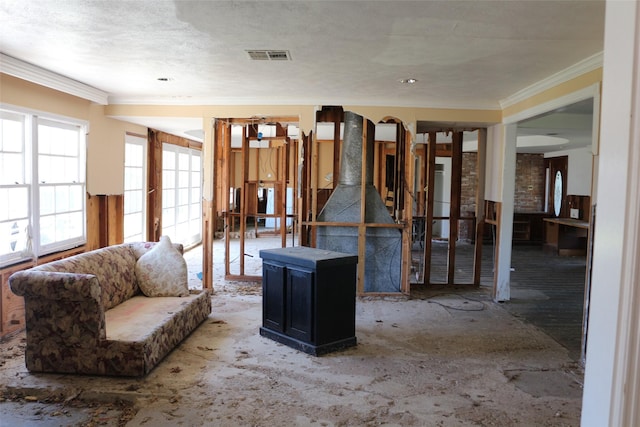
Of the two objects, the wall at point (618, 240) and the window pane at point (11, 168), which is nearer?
the wall at point (618, 240)

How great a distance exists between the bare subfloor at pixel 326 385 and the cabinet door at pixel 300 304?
172mm

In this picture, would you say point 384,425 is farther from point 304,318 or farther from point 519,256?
point 519,256

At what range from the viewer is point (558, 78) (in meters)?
4.34

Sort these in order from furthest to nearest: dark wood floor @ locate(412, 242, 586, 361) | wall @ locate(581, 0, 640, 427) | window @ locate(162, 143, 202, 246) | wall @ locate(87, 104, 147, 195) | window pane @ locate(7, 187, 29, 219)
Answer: window @ locate(162, 143, 202, 246)
wall @ locate(87, 104, 147, 195)
dark wood floor @ locate(412, 242, 586, 361)
window pane @ locate(7, 187, 29, 219)
wall @ locate(581, 0, 640, 427)

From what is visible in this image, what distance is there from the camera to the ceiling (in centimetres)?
282

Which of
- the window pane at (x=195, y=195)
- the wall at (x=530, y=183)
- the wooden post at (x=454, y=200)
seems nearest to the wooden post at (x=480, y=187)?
the wooden post at (x=454, y=200)

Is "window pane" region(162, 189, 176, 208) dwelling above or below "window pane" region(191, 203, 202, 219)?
above

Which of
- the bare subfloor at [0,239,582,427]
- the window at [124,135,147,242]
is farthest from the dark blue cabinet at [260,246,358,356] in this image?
the window at [124,135,147,242]

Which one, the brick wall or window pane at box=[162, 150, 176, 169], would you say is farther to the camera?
the brick wall

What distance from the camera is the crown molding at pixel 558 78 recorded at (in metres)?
3.75

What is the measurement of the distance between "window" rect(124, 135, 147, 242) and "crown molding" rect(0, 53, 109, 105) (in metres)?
1.31

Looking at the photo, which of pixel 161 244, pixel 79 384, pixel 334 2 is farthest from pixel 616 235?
pixel 161 244

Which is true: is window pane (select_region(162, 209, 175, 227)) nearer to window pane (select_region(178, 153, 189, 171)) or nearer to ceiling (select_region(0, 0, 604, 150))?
window pane (select_region(178, 153, 189, 171))

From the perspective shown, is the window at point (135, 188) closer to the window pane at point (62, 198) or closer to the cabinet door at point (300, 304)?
the window pane at point (62, 198)
